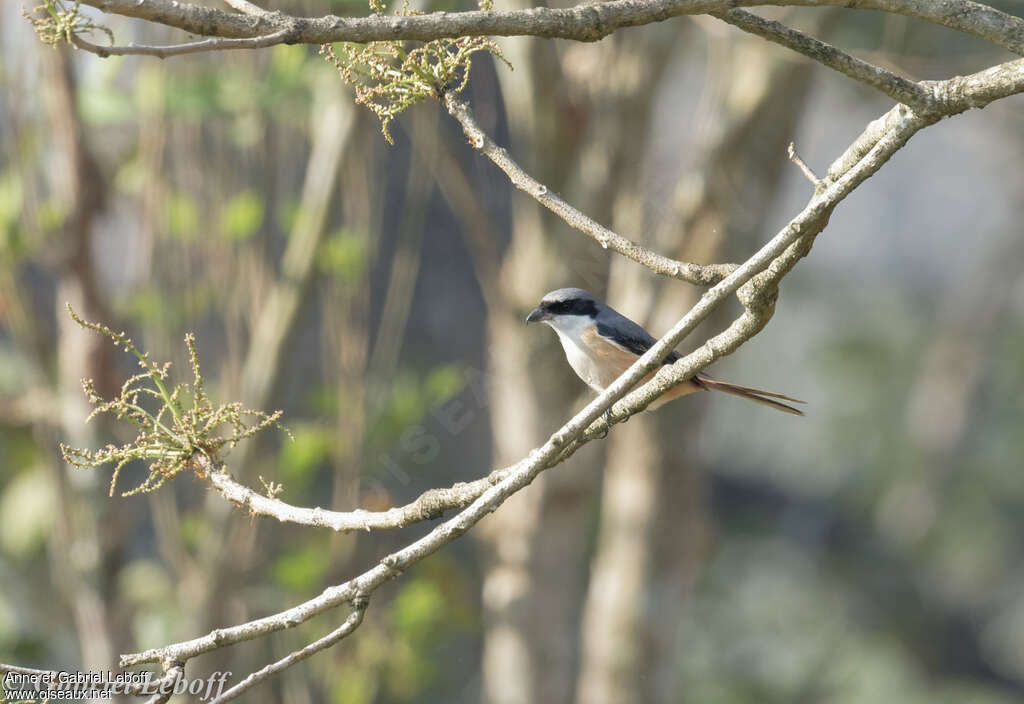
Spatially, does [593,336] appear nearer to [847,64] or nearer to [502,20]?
[847,64]

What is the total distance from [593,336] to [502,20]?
2.06 metres

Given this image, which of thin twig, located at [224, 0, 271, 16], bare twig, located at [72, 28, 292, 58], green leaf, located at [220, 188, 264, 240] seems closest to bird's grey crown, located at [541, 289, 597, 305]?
green leaf, located at [220, 188, 264, 240]

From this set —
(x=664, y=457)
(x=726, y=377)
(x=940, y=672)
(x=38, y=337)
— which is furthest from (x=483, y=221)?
(x=940, y=672)

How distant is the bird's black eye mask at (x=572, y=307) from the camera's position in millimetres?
3580

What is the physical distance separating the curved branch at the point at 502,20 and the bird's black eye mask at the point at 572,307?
1.93 meters

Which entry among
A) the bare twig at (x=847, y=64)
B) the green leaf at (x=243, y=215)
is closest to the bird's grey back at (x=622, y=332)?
the green leaf at (x=243, y=215)

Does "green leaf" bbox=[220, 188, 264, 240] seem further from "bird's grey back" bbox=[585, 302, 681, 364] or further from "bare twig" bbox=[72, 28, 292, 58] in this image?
"bare twig" bbox=[72, 28, 292, 58]

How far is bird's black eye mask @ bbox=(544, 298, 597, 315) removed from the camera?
11.7 ft

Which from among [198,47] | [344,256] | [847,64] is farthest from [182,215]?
[847,64]

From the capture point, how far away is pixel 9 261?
14.8 ft

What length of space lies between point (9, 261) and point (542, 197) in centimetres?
322

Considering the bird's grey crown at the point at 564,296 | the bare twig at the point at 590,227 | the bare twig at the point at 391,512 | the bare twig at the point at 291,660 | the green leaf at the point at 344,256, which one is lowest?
the green leaf at the point at 344,256

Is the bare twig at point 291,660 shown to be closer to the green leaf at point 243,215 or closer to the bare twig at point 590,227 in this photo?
the bare twig at point 590,227

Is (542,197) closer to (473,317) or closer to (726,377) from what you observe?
(473,317)
